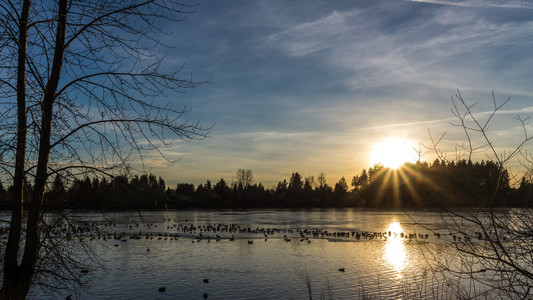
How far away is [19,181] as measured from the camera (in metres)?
5.80

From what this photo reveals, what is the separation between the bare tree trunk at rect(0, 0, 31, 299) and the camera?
5.48 m

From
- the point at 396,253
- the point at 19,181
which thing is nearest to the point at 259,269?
the point at 396,253

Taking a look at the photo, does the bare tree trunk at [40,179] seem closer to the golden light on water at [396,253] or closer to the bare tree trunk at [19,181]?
the bare tree trunk at [19,181]

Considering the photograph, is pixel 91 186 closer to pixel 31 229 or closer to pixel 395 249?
pixel 31 229

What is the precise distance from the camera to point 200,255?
25.0m

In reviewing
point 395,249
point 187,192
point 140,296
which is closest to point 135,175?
point 140,296

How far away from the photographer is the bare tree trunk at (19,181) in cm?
548

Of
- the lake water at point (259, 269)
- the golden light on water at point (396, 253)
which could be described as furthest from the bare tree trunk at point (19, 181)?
the golden light on water at point (396, 253)

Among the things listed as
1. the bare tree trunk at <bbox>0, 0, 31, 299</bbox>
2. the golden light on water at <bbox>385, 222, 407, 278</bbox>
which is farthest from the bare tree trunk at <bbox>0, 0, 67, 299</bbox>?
the golden light on water at <bbox>385, 222, 407, 278</bbox>

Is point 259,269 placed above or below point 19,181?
below

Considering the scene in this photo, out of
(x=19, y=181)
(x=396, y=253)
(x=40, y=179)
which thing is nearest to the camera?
(x=40, y=179)

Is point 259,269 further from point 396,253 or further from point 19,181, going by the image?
point 19,181

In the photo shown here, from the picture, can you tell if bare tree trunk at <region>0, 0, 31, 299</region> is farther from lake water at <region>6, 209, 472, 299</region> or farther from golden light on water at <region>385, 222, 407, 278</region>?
golden light on water at <region>385, 222, 407, 278</region>

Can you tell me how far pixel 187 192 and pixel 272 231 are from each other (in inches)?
4491
